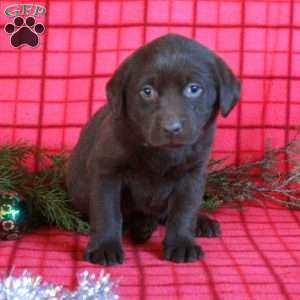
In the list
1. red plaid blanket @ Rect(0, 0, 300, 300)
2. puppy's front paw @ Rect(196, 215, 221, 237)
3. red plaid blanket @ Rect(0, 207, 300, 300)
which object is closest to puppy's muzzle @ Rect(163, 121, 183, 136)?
red plaid blanket @ Rect(0, 207, 300, 300)

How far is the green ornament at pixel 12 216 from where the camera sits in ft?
7.75

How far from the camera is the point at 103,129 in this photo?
2445 mm

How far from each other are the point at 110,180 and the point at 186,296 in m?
0.51

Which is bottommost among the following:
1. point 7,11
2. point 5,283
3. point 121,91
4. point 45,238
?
point 45,238

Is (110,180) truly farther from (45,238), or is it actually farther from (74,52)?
(74,52)

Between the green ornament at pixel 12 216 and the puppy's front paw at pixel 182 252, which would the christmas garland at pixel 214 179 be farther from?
the puppy's front paw at pixel 182 252

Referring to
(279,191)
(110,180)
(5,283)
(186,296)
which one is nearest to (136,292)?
(186,296)

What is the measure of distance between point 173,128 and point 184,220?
0.39m

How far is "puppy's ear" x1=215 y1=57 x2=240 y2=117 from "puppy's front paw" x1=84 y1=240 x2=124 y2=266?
502mm

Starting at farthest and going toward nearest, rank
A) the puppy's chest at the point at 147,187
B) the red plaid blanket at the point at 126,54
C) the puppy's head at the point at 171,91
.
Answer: the red plaid blanket at the point at 126,54 → the puppy's chest at the point at 147,187 → the puppy's head at the point at 171,91

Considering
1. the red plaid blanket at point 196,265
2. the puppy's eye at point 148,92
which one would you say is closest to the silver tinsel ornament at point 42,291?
the red plaid blanket at point 196,265

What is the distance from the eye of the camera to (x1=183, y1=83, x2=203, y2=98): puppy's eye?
2.13 metres

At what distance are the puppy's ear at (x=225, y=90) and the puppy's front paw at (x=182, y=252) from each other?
0.41m

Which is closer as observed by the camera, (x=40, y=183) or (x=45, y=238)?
(x=45, y=238)
